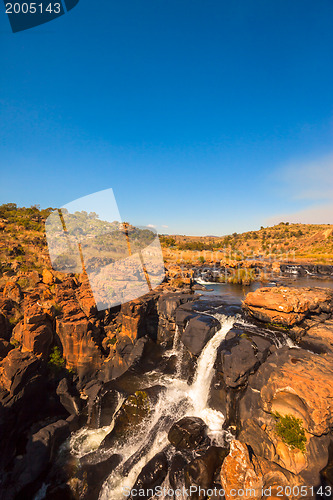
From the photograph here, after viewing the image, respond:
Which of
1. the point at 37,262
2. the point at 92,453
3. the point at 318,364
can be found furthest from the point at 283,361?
the point at 37,262

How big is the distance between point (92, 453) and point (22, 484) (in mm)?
3013

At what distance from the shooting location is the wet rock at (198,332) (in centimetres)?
1534

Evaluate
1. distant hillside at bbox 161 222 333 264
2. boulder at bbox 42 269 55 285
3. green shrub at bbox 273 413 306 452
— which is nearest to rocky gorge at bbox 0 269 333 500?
green shrub at bbox 273 413 306 452

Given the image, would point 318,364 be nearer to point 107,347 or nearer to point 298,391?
point 298,391

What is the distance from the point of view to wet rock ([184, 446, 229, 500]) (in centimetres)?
827

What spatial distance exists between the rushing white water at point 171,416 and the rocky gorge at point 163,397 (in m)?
0.06

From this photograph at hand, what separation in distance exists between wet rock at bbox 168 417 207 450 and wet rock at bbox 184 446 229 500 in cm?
78

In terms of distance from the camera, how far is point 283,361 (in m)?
10.8

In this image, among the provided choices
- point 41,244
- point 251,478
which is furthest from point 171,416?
point 41,244

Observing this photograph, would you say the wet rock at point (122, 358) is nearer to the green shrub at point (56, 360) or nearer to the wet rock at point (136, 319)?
the wet rock at point (136, 319)

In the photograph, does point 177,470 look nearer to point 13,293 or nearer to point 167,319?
point 167,319

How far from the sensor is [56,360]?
48.6 ft

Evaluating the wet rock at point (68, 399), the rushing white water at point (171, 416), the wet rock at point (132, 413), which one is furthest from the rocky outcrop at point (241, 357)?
A: the wet rock at point (68, 399)

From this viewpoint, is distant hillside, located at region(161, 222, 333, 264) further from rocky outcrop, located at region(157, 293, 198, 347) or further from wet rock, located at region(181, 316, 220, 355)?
wet rock, located at region(181, 316, 220, 355)
